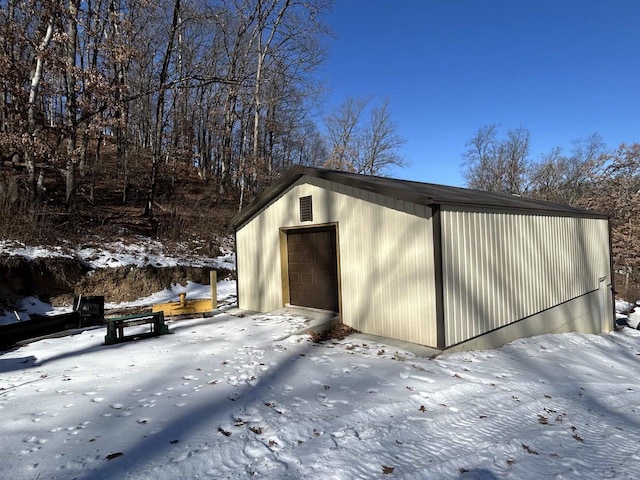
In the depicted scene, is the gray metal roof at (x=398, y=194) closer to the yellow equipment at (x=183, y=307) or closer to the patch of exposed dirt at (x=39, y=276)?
the yellow equipment at (x=183, y=307)

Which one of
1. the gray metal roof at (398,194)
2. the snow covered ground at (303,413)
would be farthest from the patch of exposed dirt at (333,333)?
the gray metal roof at (398,194)

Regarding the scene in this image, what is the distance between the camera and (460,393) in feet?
15.1

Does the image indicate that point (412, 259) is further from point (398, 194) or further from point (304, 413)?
point (304, 413)

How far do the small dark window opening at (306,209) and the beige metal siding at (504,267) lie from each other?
3204mm

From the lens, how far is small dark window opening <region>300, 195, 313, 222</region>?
8.55m

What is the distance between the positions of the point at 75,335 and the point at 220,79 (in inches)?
400

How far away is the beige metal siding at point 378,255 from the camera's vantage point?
643 centimetres

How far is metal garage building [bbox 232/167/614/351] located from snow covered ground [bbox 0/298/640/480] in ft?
2.64

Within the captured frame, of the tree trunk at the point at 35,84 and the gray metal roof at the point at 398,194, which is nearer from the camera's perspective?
the gray metal roof at the point at 398,194

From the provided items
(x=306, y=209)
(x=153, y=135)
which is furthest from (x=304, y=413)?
(x=153, y=135)

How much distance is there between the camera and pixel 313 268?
8.72 meters

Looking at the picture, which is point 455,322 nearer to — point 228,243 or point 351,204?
point 351,204

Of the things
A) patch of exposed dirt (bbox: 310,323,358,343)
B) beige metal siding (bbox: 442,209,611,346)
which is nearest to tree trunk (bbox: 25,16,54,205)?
patch of exposed dirt (bbox: 310,323,358,343)

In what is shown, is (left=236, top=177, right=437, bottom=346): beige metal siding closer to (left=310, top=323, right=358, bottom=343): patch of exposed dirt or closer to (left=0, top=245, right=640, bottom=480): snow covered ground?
(left=310, top=323, right=358, bottom=343): patch of exposed dirt
